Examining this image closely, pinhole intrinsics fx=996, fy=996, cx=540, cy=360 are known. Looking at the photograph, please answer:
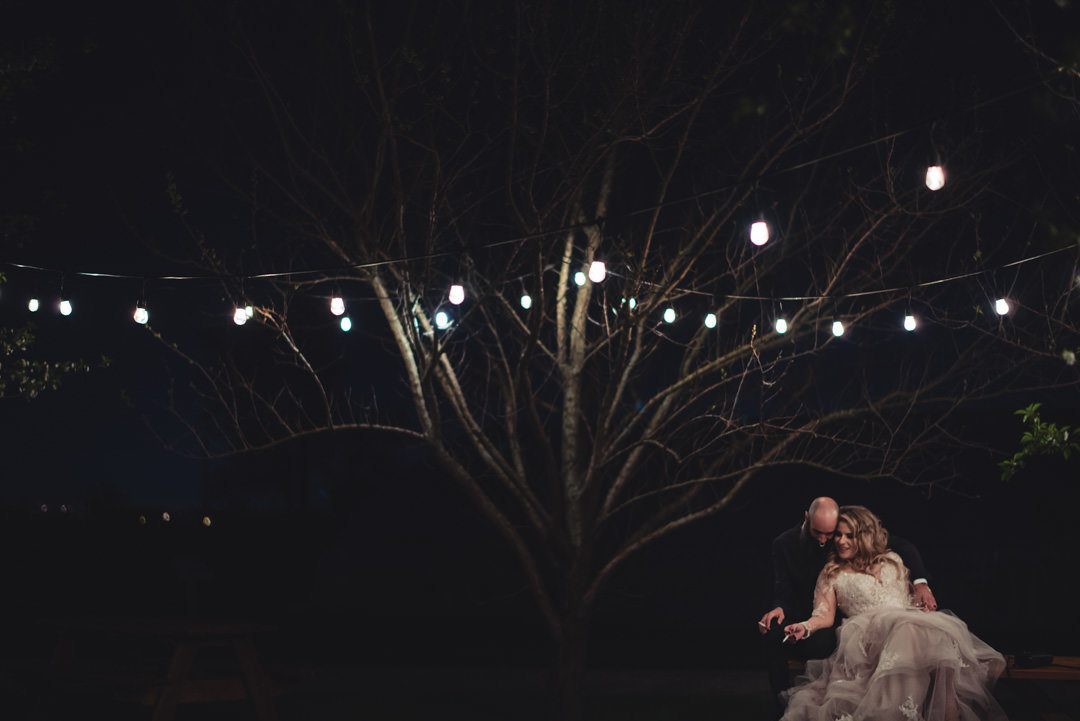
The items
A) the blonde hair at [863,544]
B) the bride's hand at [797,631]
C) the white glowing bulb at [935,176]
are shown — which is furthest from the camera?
the blonde hair at [863,544]

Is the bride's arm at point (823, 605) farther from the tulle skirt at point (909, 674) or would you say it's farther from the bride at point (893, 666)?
the tulle skirt at point (909, 674)

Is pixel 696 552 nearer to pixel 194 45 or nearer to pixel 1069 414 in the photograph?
pixel 1069 414

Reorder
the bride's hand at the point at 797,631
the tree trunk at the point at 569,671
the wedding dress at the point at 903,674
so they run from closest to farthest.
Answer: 1. the wedding dress at the point at 903,674
2. the bride's hand at the point at 797,631
3. the tree trunk at the point at 569,671

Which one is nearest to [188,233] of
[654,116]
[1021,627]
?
[654,116]

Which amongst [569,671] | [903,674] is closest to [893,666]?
[903,674]

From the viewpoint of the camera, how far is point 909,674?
4734 millimetres

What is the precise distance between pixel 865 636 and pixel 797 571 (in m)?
1.09

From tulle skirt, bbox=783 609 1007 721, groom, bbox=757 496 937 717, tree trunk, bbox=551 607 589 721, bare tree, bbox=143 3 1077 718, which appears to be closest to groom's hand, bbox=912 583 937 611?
groom, bbox=757 496 937 717

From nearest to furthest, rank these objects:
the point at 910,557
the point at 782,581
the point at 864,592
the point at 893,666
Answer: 1. the point at 893,666
2. the point at 864,592
3. the point at 910,557
4. the point at 782,581

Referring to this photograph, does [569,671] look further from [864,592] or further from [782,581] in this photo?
[864,592]

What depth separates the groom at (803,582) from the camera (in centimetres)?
550

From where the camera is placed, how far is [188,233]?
7.02 meters

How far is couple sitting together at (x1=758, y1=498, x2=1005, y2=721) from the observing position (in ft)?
15.5

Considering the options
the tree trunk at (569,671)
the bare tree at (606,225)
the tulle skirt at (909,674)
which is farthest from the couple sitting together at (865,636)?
the tree trunk at (569,671)
